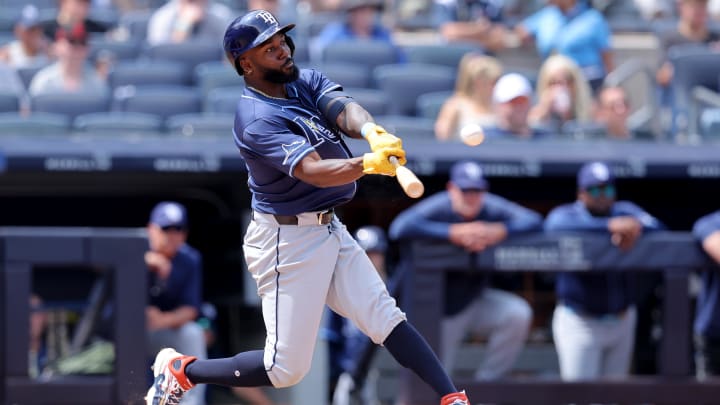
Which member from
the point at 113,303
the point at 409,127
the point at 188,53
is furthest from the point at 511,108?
the point at 113,303

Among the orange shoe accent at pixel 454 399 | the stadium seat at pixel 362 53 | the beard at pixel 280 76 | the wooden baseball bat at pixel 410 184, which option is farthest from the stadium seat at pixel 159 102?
the wooden baseball bat at pixel 410 184

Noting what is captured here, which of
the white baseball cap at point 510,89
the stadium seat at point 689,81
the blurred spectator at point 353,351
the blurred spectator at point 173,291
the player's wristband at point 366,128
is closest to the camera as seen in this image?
the player's wristband at point 366,128

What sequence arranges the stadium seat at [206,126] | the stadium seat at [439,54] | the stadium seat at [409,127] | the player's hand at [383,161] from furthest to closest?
the stadium seat at [439,54] → the stadium seat at [409,127] → the stadium seat at [206,126] → the player's hand at [383,161]

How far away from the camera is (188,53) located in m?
8.80

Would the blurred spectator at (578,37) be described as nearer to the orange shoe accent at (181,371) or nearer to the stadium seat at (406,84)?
the stadium seat at (406,84)

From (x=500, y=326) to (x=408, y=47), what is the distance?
9.48ft

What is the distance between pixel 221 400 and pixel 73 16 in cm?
283

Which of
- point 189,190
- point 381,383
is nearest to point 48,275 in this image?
point 189,190

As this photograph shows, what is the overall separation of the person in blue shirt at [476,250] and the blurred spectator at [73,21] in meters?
3.13

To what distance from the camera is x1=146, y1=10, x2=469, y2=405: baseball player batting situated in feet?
13.9

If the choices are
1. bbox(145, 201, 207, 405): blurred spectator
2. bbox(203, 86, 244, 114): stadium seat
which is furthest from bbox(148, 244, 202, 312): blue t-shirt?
bbox(203, 86, 244, 114): stadium seat

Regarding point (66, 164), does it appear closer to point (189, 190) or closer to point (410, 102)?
point (189, 190)

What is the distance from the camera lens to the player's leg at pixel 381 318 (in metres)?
4.37

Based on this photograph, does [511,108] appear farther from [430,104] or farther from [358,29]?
[358,29]
